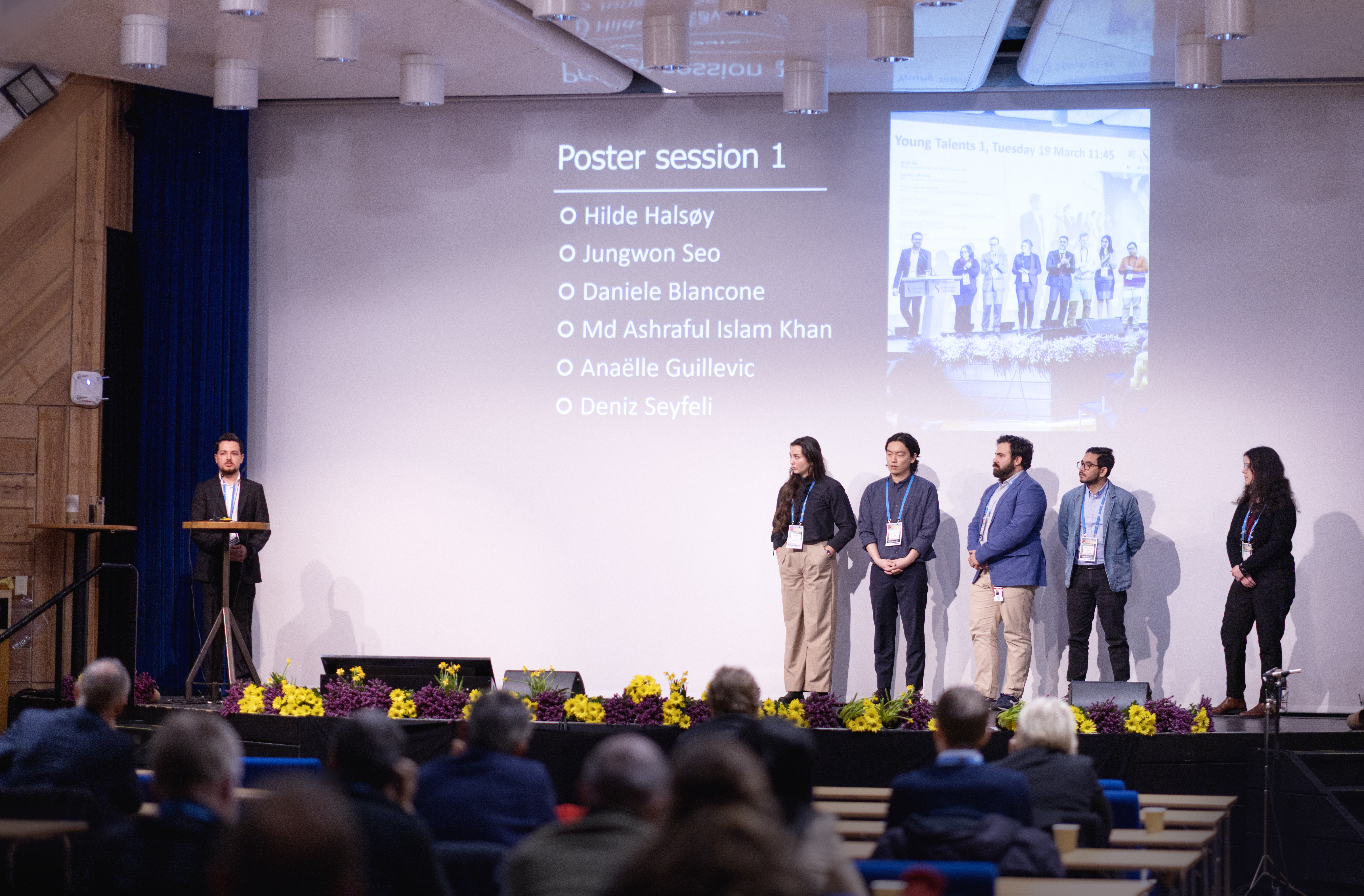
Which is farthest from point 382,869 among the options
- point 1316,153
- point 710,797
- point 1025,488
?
point 1316,153

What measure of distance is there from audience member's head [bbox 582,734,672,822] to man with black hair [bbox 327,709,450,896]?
394mm

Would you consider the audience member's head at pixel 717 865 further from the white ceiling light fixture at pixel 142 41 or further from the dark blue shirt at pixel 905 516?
the white ceiling light fixture at pixel 142 41

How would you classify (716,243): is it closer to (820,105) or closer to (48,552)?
(820,105)

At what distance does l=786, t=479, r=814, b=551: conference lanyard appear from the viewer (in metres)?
8.40

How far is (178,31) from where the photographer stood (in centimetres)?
792

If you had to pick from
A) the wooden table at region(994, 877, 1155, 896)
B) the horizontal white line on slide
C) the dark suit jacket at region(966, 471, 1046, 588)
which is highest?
the horizontal white line on slide

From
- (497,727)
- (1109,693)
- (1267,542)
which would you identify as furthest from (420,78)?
(497,727)

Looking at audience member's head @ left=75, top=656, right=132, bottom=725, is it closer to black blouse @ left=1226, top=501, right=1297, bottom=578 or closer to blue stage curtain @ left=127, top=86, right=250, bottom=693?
blue stage curtain @ left=127, top=86, right=250, bottom=693

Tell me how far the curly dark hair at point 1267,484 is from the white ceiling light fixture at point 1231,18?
8.09ft

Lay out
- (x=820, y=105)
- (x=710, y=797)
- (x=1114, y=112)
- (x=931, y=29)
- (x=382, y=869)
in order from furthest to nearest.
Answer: (x=1114, y=112) < (x=820, y=105) < (x=931, y=29) < (x=382, y=869) < (x=710, y=797)

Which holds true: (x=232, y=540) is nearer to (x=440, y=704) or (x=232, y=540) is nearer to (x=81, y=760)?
(x=440, y=704)

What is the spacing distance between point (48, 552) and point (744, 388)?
4.52 metres

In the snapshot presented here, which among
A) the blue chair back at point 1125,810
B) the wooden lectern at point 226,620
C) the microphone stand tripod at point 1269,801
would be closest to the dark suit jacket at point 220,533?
the wooden lectern at point 226,620

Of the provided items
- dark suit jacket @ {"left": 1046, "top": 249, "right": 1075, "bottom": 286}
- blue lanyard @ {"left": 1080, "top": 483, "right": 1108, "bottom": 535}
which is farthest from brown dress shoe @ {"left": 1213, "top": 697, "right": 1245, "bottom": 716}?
dark suit jacket @ {"left": 1046, "top": 249, "right": 1075, "bottom": 286}
